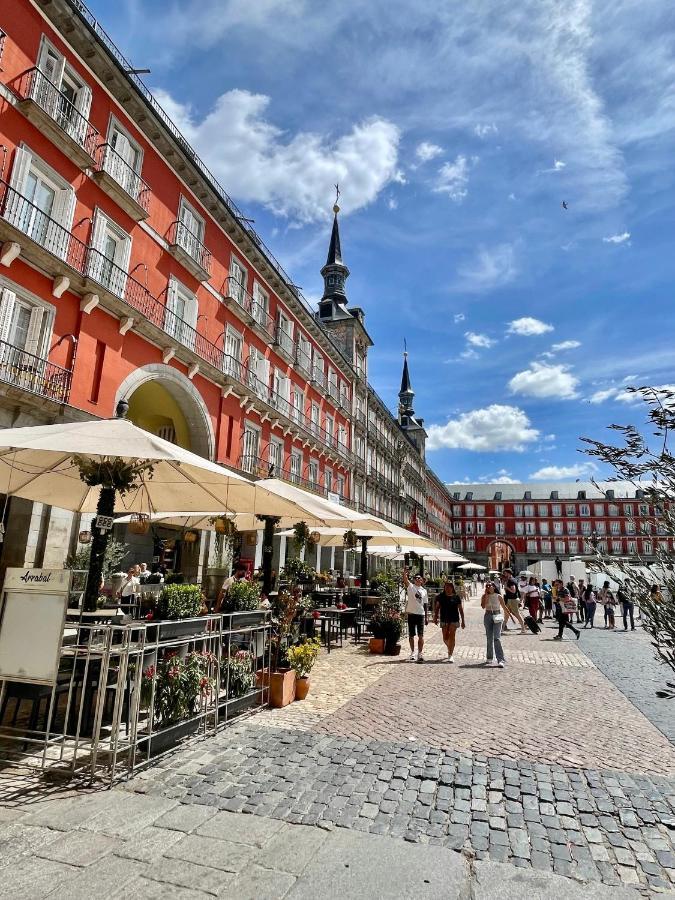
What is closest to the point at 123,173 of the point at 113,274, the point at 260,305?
the point at 113,274

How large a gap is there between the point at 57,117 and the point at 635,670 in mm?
17823

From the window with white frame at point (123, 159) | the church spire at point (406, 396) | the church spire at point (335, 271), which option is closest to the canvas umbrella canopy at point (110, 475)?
the window with white frame at point (123, 159)

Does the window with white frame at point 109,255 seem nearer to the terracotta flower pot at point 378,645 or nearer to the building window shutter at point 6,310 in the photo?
the building window shutter at point 6,310

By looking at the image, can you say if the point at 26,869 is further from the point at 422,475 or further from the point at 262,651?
the point at 422,475

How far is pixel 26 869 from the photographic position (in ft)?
8.88

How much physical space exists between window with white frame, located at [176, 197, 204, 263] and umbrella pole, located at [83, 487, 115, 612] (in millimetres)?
13404

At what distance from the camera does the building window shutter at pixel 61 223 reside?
40.5 feet

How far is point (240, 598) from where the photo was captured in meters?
6.58

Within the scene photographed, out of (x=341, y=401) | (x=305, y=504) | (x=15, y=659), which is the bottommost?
(x=15, y=659)

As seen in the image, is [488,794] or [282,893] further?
[488,794]

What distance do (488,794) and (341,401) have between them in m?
30.7

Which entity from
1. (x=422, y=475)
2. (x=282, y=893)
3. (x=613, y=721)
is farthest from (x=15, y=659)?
(x=422, y=475)

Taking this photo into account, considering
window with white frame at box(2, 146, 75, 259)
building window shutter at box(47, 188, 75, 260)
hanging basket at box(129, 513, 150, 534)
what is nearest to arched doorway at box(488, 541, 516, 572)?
building window shutter at box(47, 188, 75, 260)

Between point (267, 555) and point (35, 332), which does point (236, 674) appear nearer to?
point (267, 555)
